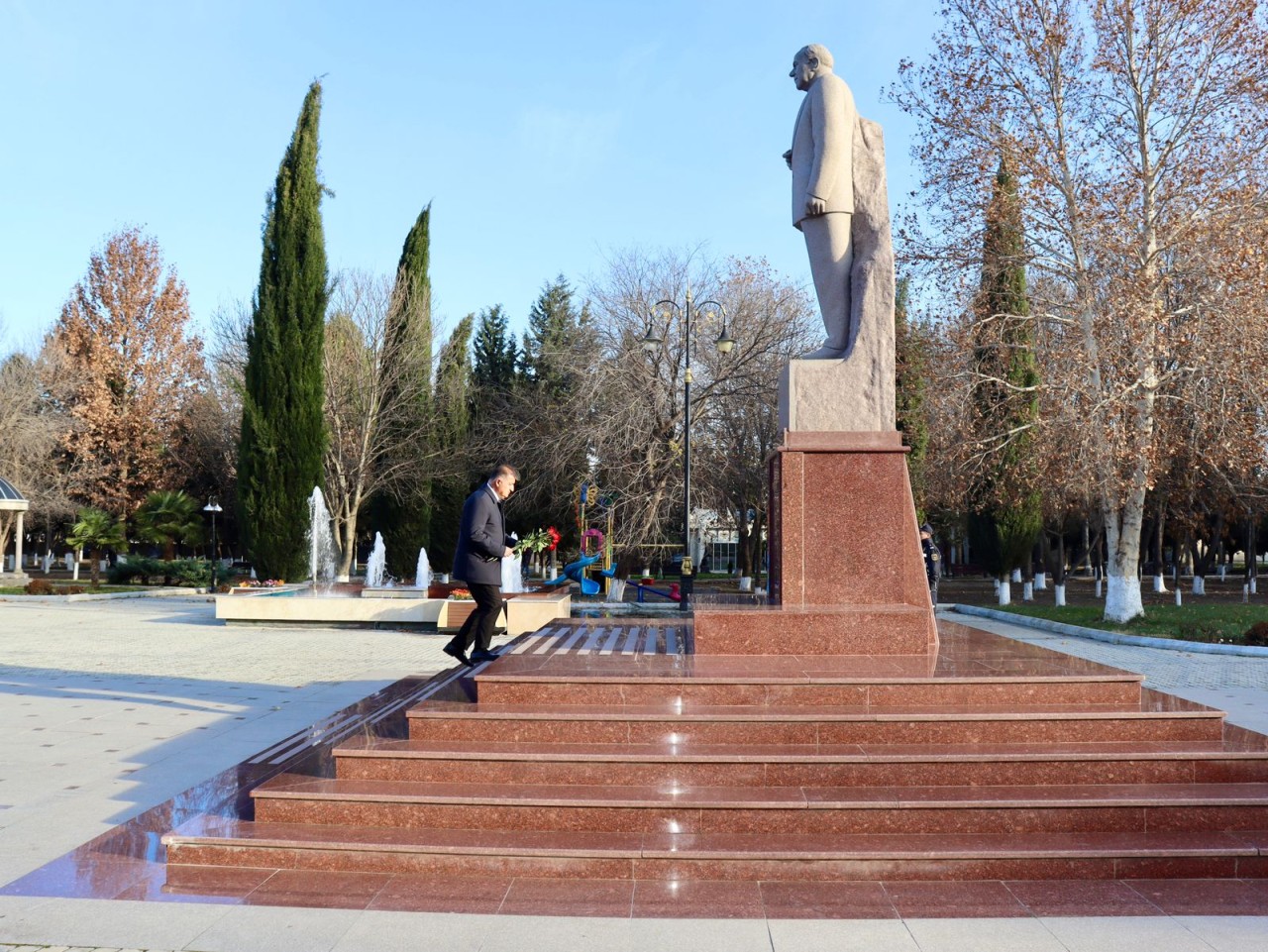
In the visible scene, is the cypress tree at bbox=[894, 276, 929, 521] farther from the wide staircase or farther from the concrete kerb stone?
the wide staircase

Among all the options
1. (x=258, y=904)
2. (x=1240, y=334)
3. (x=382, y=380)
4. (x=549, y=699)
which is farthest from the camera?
(x=382, y=380)

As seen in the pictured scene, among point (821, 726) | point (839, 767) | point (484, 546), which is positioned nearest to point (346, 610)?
point (484, 546)

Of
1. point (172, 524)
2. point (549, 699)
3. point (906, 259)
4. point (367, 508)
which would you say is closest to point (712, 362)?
point (906, 259)

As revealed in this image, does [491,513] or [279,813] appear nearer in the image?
[279,813]

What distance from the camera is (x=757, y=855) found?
164 inches

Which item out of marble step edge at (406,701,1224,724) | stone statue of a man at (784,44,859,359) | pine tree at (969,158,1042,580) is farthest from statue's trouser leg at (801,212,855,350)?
pine tree at (969,158,1042,580)

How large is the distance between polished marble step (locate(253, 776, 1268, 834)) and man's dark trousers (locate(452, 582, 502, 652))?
6.83ft

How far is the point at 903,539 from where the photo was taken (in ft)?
22.3

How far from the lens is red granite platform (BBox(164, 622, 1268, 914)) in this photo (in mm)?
4184

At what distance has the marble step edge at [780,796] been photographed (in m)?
4.46

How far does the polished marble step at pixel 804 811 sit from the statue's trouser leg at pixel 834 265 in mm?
3918

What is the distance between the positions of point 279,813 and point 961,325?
16.7 m

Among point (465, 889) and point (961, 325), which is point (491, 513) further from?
point (961, 325)

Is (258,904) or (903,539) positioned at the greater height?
(903,539)
